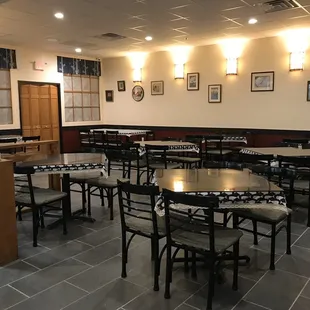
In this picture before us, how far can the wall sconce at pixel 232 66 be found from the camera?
8.09m

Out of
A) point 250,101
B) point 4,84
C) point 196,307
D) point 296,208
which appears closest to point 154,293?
point 196,307

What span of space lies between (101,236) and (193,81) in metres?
5.92

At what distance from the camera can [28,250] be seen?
11.2 feet

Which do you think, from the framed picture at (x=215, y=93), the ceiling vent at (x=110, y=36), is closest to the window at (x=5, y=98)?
the ceiling vent at (x=110, y=36)

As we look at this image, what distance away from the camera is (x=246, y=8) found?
548cm

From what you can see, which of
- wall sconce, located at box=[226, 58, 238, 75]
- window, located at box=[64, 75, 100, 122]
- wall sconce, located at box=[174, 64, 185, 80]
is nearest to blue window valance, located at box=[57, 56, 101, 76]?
window, located at box=[64, 75, 100, 122]

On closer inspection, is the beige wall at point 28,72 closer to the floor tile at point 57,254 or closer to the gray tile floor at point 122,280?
the gray tile floor at point 122,280

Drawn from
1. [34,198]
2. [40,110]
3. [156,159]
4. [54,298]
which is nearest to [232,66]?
[156,159]

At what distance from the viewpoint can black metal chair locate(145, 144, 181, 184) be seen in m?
5.45

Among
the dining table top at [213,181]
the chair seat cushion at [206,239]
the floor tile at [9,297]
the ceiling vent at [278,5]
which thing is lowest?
the floor tile at [9,297]

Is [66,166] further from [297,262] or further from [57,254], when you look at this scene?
[297,262]

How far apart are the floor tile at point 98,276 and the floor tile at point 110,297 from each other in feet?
0.27

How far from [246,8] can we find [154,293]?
464cm

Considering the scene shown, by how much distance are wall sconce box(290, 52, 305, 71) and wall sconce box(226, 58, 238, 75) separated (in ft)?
4.09
